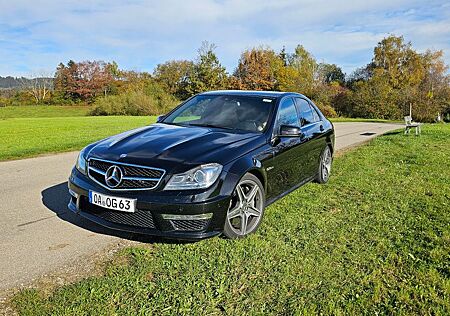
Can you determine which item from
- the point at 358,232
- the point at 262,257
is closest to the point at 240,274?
the point at 262,257

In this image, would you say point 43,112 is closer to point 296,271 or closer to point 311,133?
point 311,133

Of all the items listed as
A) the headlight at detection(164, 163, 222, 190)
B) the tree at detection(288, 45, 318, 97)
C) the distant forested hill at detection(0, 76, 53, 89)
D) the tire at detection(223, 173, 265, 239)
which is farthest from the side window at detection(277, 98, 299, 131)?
the distant forested hill at detection(0, 76, 53, 89)

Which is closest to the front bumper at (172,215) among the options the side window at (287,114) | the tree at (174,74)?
the side window at (287,114)

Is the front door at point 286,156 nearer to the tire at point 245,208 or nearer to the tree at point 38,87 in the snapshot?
the tire at point 245,208

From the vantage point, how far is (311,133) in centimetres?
565

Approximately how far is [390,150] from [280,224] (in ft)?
22.2

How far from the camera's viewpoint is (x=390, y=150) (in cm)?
979

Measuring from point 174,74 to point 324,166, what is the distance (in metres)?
54.4

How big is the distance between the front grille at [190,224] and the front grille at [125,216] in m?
0.21

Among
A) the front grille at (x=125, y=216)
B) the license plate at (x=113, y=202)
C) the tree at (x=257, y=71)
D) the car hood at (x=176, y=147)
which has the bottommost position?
the front grille at (x=125, y=216)

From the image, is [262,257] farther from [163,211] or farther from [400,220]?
[400,220]

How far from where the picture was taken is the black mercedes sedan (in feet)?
11.1

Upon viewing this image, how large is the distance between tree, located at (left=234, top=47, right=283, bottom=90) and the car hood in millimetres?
50471

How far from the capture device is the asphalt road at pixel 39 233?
330 cm
